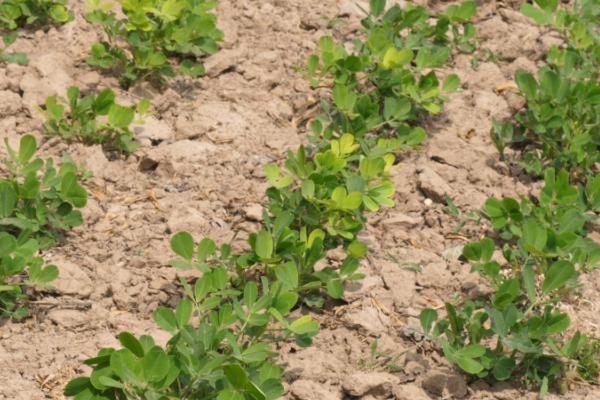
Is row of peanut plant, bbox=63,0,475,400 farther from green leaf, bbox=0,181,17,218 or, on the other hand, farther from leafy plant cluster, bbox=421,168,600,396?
green leaf, bbox=0,181,17,218

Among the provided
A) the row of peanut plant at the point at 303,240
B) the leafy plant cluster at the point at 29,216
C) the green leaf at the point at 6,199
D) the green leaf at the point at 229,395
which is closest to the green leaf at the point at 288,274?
the row of peanut plant at the point at 303,240

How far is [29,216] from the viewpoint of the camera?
11.2ft

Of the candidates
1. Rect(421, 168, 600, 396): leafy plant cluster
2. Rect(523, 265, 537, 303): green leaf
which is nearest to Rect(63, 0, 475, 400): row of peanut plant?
Rect(421, 168, 600, 396): leafy plant cluster

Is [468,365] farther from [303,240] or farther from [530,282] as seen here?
[303,240]

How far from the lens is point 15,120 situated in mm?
3918

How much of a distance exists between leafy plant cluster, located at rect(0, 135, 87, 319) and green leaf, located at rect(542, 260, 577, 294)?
1.61m

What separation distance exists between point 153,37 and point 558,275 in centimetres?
204

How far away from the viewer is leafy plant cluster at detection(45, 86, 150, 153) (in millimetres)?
3824

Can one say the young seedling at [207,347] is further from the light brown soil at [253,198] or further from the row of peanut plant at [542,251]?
the row of peanut plant at [542,251]

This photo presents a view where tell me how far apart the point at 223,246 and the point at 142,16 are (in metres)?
1.33

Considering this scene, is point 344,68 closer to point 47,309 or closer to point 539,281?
point 539,281

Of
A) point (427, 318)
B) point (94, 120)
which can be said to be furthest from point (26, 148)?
point (427, 318)

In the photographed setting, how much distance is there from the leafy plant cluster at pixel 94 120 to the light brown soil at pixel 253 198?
7 centimetres

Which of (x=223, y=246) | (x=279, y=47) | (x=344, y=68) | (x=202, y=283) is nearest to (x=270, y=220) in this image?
(x=223, y=246)
